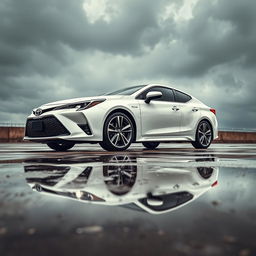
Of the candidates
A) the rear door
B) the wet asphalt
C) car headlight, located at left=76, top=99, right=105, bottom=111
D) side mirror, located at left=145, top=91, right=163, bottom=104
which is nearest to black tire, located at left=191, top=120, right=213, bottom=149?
the rear door

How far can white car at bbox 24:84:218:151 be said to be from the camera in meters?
5.75

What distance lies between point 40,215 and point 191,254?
58 cm

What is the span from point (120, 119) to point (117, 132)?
0.81 feet

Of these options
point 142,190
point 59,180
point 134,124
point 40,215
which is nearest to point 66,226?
point 40,215

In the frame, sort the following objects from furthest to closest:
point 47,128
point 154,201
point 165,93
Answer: point 165,93 < point 47,128 < point 154,201

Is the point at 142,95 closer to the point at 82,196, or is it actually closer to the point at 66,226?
the point at 82,196

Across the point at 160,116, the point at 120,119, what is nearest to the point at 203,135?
the point at 160,116

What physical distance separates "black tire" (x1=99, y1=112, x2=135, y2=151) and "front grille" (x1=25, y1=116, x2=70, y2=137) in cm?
70

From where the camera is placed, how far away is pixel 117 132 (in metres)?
6.12

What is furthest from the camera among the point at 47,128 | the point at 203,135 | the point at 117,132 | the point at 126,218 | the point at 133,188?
the point at 203,135

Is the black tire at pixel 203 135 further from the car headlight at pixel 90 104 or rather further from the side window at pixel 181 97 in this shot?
the car headlight at pixel 90 104

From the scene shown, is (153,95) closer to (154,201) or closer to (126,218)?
(154,201)

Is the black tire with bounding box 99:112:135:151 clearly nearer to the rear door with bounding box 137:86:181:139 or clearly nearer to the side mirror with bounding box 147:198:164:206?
the rear door with bounding box 137:86:181:139

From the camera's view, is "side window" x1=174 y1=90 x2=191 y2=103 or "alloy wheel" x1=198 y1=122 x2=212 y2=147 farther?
"alloy wheel" x1=198 y1=122 x2=212 y2=147
